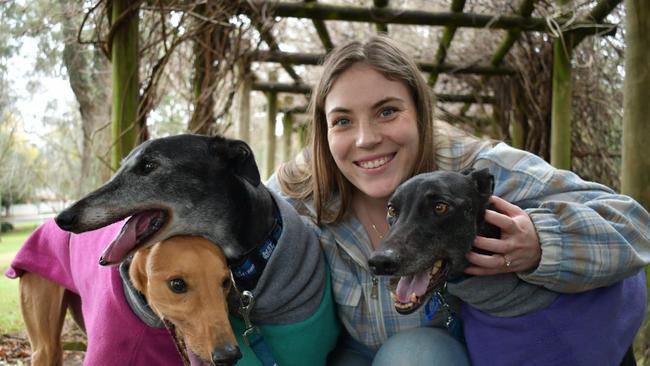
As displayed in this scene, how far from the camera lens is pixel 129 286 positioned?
1675 millimetres

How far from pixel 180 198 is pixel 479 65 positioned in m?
4.40

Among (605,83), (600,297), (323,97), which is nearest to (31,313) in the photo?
(323,97)

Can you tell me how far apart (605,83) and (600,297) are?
3750 millimetres

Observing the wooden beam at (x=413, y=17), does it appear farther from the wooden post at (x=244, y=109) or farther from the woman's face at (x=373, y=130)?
the woman's face at (x=373, y=130)

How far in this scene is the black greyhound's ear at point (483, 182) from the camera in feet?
5.39

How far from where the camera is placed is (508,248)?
5.20 ft

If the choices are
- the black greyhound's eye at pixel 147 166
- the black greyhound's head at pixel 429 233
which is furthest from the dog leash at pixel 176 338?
the black greyhound's head at pixel 429 233

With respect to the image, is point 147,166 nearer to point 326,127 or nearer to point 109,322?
point 109,322

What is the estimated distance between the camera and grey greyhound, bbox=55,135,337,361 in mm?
1639

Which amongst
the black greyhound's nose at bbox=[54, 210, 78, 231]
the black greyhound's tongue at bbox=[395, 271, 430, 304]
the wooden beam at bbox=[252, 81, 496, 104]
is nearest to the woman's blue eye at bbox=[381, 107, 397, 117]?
the black greyhound's tongue at bbox=[395, 271, 430, 304]

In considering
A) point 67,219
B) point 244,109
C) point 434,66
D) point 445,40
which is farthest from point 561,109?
point 67,219

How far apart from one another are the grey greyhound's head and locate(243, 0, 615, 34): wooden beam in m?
2.22

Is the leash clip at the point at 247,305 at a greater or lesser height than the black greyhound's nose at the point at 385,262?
lesser

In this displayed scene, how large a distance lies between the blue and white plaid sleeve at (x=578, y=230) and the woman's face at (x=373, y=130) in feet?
1.29
